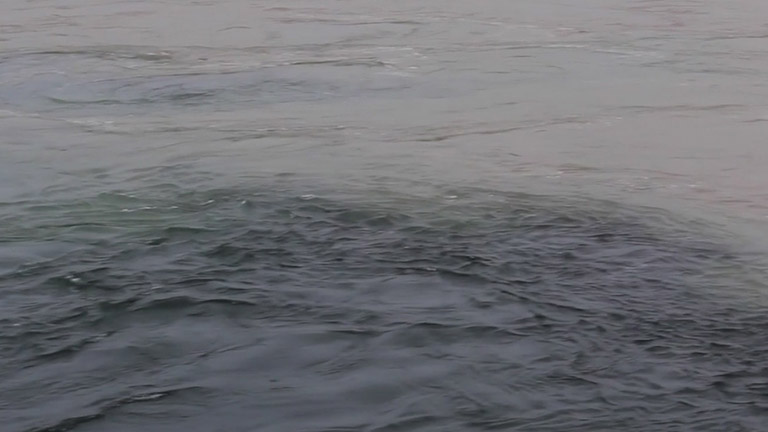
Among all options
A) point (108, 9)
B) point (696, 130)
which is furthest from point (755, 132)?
point (108, 9)

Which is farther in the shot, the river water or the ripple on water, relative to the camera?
the river water

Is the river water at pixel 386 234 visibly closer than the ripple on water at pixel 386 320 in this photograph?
No

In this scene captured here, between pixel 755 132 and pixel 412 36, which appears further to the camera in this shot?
pixel 412 36

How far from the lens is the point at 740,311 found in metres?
5.27

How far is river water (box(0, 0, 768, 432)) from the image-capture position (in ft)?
14.9

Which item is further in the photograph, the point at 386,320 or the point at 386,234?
the point at 386,234

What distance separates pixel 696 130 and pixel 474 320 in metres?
3.94

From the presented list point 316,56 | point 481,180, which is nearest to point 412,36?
point 316,56

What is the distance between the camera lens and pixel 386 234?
21.1 ft

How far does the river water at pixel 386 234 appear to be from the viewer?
4.55 m

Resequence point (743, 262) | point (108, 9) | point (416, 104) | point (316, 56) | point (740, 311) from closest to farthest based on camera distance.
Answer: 1. point (740, 311)
2. point (743, 262)
3. point (416, 104)
4. point (316, 56)
5. point (108, 9)

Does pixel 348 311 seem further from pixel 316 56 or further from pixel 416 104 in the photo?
pixel 316 56

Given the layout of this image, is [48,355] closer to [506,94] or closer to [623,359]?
[623,359]

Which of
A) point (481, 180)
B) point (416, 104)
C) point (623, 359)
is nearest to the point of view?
point (623, 359)
